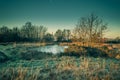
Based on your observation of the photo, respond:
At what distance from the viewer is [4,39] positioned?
41469 mm

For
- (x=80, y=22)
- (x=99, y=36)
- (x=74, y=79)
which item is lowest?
(x=74, y=79)

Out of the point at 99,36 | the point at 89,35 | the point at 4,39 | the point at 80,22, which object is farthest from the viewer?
the point at 4,39

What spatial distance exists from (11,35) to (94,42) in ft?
83.1

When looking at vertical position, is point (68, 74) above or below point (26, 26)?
below

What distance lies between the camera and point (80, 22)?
1228 inches

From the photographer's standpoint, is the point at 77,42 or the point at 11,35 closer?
the point at 77,42

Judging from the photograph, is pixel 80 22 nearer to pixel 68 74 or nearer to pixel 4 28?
pixel 68 74

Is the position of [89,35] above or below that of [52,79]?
above

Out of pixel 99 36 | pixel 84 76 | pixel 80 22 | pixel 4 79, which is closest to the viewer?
pixel 4 79

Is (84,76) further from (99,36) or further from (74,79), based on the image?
(99,36)

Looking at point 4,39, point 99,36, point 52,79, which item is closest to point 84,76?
point 52,79

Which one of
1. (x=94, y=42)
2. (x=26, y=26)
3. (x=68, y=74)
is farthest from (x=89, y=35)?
(x=26, y=26)

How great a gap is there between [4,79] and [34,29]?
2440 inches

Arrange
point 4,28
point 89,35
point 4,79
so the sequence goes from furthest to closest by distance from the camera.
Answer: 1. point 4,28
2. point 89,35
3. point 4,79
